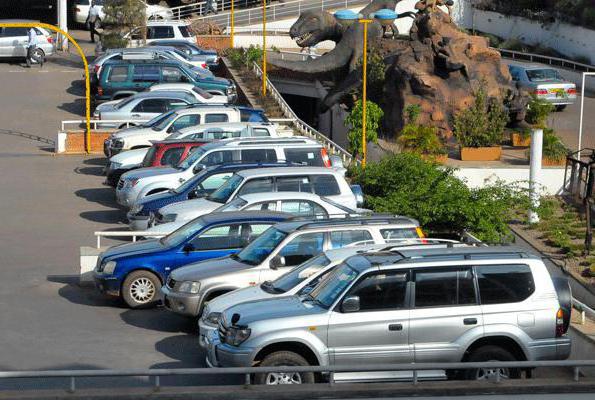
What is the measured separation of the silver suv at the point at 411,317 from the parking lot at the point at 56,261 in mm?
883

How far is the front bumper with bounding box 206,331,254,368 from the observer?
12.1 metres

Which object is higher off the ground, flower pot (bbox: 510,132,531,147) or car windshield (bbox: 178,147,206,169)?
car windshield (bbox: 178,147,206,169)

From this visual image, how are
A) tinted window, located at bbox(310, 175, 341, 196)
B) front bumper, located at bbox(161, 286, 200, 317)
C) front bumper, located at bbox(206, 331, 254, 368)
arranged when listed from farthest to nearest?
tinted window, located at bbox(310, 175, 341, 196) → front bumper, located at bbox(161, 286, 200, 317) → front bumper, located at bbox(206, 331, 254, 368)

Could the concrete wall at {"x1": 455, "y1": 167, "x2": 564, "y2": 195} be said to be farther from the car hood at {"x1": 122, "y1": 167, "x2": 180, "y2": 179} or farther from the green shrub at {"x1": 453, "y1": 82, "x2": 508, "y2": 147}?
the car hood at {"x1": 122, "y1": 167, "x2": 180, "y2": 179}

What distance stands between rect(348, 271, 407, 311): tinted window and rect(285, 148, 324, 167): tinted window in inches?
444

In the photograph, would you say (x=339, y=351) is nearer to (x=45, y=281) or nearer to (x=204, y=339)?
(x=204, y=339)

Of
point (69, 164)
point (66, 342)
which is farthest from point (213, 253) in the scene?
point (69, 164)

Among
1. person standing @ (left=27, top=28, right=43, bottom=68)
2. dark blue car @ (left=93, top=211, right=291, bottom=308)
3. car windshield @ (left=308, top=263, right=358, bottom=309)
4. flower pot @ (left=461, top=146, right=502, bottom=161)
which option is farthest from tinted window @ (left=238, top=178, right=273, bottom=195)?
person standing @ (left=27, top=28, right=43, bottom=68)

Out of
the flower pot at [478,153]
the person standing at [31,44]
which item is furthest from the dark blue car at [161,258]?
the person standing at [31,44]

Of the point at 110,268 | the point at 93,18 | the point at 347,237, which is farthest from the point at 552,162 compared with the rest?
the point at 93,18

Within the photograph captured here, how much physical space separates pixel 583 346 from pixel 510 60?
3774 cm

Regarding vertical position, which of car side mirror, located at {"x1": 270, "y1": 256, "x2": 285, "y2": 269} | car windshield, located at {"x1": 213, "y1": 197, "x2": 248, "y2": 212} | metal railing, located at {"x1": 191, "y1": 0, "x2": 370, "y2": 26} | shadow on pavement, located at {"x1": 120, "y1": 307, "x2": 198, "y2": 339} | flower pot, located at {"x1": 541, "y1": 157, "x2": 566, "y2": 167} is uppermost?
metal railing, located at {"x1": 191, "y1": 0, "x2": 370, "y2": 26}

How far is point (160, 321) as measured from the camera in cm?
1642

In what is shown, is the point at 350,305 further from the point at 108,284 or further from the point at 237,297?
the point at 108,284
